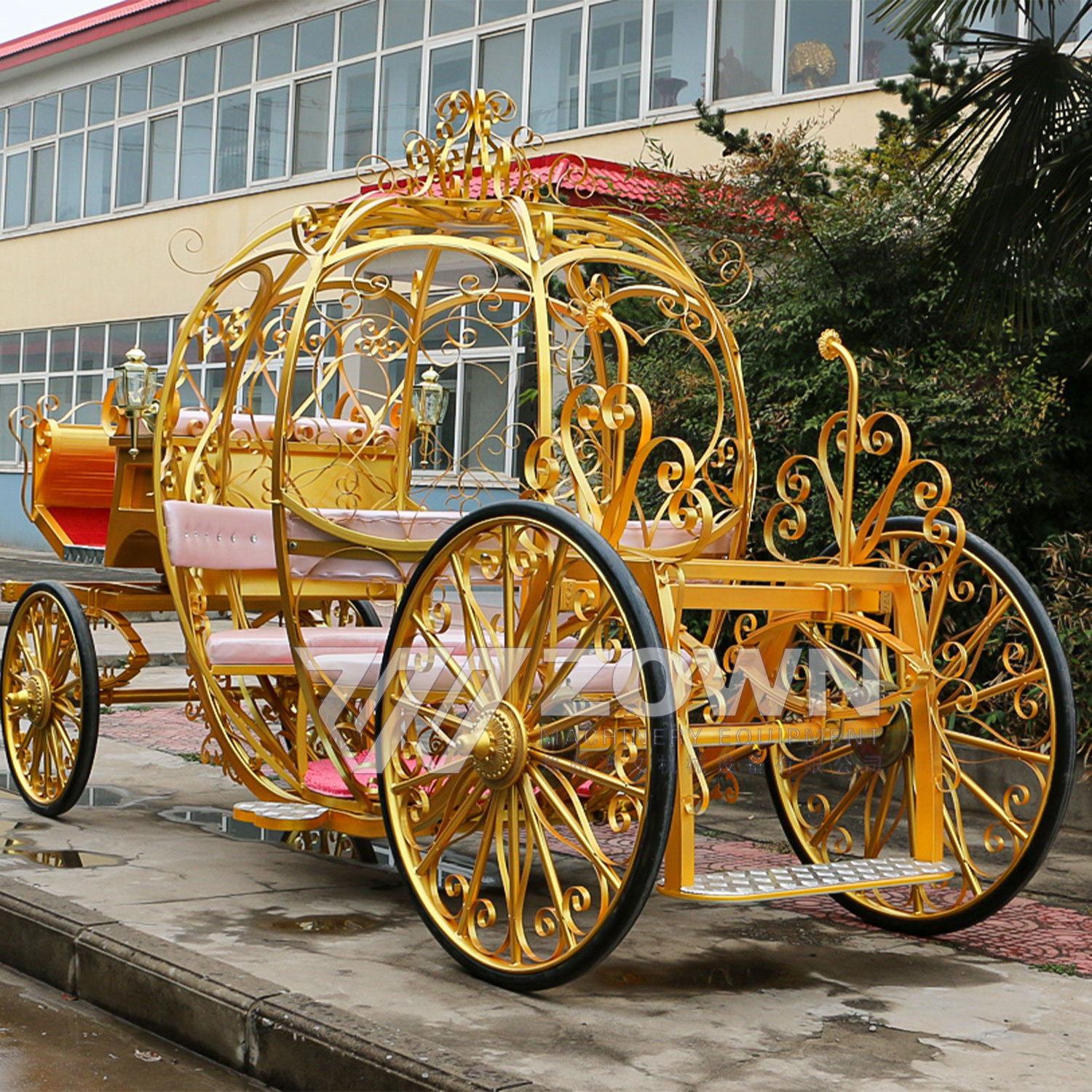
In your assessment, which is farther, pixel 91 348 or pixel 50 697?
pixel 91 348

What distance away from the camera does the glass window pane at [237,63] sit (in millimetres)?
21906

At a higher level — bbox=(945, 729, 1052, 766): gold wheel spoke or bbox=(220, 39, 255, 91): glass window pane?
bbox=(220, 39, 255, 91): glass window pane

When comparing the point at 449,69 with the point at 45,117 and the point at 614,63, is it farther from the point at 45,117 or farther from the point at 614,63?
the point at 45,117

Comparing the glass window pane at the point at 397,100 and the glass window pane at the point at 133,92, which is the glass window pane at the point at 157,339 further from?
the glass window pane at the point at 397,100

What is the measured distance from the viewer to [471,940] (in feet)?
13.6

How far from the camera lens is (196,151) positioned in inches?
893

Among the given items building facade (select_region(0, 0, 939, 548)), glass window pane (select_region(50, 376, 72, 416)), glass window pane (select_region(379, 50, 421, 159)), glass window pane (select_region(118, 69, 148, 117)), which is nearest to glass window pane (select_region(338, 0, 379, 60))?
building facade (select_region(0, 0, 939, 548))

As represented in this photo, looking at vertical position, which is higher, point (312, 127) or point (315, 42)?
point (315, 42)

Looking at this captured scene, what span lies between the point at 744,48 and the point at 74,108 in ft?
43.3

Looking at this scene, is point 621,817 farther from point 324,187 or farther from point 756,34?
point 324,187

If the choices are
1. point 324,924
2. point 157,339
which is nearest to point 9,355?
point 157,339

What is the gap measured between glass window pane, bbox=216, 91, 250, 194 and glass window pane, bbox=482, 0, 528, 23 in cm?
460

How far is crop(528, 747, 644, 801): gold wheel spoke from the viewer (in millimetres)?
3805

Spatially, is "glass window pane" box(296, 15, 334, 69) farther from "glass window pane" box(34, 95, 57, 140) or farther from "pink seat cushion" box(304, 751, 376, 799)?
"pink seat cushion" box(304, 751, 376, 799)
